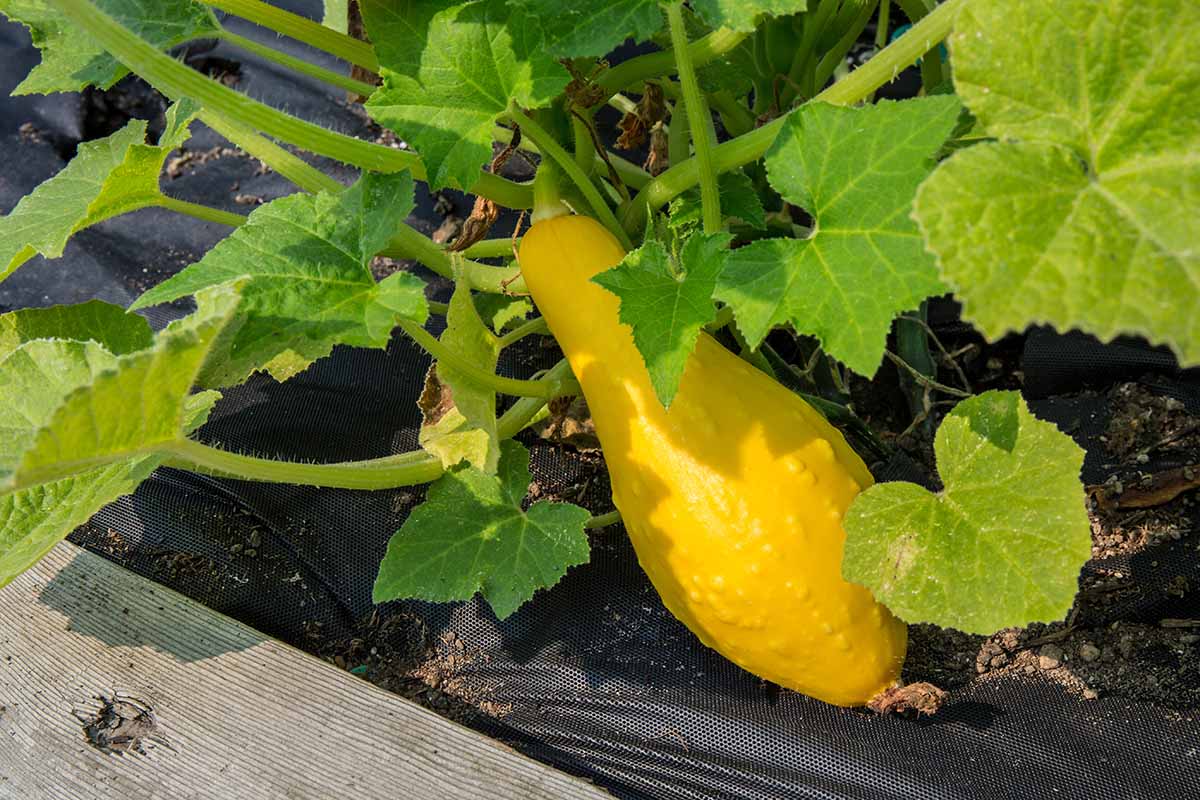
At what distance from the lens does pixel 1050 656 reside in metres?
1.21

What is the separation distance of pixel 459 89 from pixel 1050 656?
881 mm

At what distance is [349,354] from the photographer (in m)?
1.65

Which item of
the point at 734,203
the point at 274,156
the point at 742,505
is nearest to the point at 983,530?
the point at 742,505

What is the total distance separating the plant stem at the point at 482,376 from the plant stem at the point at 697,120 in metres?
0.29

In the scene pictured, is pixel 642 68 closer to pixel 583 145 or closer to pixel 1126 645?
pixel 583 145

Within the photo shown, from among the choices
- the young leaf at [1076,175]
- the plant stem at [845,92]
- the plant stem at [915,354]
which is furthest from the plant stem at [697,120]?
the plant stem at [915,354]

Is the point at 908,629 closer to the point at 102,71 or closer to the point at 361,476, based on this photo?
the point at 361,476

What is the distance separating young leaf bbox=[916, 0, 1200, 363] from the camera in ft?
2.47

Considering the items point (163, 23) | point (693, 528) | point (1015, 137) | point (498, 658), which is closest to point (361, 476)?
point (498, 658)

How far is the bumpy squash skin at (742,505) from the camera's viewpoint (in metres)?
1.10

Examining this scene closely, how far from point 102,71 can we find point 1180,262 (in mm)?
→ 1228

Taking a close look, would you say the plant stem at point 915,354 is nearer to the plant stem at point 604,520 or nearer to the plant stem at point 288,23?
the plant stem at point 604,520

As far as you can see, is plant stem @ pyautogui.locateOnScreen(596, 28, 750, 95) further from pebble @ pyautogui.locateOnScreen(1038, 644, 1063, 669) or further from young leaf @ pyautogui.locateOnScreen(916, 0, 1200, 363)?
pebble @ pyautogui.locateOnScreen(1038, 644, 1063, 669)

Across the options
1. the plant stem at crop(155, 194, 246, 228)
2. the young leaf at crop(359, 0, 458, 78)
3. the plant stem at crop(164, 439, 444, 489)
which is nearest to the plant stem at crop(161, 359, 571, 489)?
the plant stem at crop(164, 439, 444, 489)
